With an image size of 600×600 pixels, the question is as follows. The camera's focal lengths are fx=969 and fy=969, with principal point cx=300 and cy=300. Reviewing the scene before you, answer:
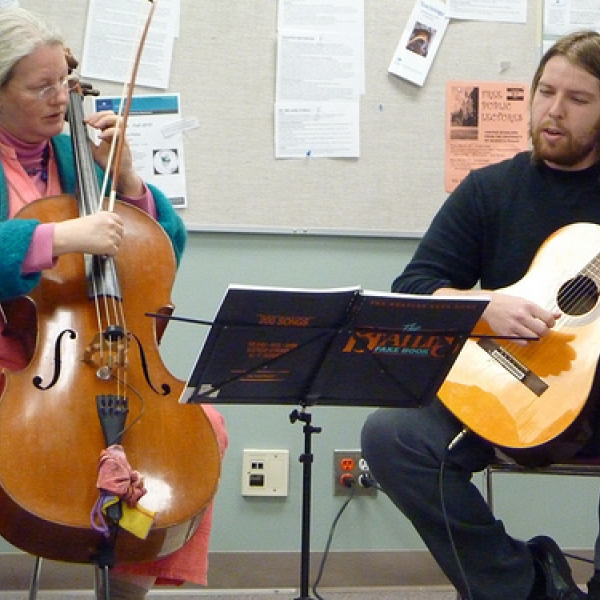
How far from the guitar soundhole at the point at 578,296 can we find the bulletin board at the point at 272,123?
75cm

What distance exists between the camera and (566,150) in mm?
1920

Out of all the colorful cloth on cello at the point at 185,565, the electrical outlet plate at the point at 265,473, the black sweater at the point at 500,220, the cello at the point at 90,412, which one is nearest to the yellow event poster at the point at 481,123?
the black sweater at the point at 500,220

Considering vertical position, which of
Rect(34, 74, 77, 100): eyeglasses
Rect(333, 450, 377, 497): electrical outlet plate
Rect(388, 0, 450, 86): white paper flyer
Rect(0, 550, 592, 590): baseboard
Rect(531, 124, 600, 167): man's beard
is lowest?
Rect(0, 550, 592, 590): baseboard

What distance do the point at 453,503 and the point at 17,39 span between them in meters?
1.11

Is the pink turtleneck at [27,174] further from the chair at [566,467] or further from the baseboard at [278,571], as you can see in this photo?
the baseboard at [278,571]

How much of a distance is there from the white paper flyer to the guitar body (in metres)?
0.79

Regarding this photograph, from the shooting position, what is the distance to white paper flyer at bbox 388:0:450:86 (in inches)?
95.5

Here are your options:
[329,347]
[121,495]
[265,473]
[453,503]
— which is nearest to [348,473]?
[265,473]

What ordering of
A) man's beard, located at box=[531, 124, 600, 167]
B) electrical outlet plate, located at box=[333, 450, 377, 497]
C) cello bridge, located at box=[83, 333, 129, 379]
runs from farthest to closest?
electrical outlet plate, located at box=[333, 450, 377, 497] < man's beard, located at box=[531, 124, 600, 167] < cello bridge, located at box=[83, 333, 129, 379]

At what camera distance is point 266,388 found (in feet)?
4.83

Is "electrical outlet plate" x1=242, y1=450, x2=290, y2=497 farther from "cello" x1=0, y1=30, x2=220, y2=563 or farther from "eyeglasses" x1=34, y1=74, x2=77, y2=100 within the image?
"eyeglasses" x1=34, y1=74, x2=77, y2=100

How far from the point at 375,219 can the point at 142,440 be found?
3.74ft

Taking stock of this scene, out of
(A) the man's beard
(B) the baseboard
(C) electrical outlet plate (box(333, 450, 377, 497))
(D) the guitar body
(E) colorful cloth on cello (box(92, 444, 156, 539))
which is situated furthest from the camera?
(C) electrical outlet plate (box(333, 450, 377, 497))

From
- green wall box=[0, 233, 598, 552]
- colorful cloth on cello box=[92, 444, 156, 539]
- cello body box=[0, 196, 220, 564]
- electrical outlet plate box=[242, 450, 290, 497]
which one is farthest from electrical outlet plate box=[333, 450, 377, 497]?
colorful cloth on cello box=[92, 444, 156, 539]
